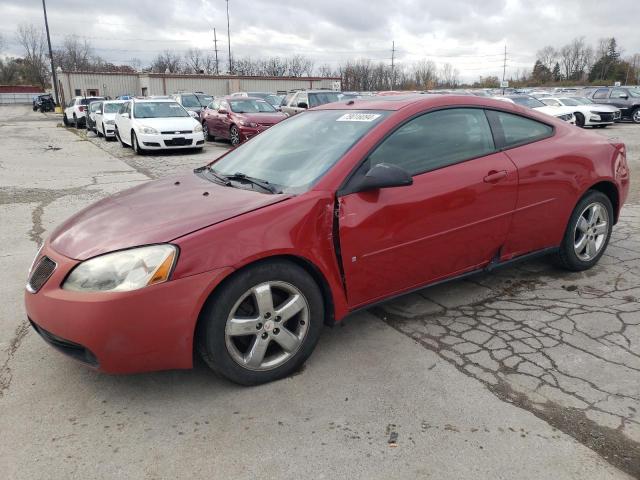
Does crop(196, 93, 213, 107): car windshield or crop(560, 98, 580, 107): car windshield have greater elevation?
crop(196, 93, 213, 107): car windshield

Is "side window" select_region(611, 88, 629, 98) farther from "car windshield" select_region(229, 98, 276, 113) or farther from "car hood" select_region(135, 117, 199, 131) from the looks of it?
"car hood" select_region(135, 117, 199, 131)

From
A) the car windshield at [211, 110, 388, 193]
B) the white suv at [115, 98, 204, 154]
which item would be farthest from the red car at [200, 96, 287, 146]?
the car windshield at [211, 110, 388, 193]

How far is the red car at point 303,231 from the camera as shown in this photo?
8.21ft

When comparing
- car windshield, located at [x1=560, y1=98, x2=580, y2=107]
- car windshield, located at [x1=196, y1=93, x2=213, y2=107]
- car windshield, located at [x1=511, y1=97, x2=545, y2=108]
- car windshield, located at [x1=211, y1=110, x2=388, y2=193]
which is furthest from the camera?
car windshield, located at [x1=196, y1=93, x2=213, y2=107]

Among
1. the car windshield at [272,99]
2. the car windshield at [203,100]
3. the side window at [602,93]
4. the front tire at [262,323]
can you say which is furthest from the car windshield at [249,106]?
the side window at [602,93]

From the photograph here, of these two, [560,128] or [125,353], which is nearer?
[125,353]

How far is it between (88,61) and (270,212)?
9694 cm

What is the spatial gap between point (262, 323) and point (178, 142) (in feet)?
39.4

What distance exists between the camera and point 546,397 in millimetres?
2666

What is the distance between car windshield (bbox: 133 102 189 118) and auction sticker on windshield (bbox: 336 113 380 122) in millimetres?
12259

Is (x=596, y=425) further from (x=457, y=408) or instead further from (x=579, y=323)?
(x=579, y=323)

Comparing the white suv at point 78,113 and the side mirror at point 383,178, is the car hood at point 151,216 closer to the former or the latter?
the side mirror at point 383,178

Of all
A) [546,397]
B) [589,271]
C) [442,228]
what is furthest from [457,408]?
[589,271]

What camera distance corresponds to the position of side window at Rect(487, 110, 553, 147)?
12.3 ft
